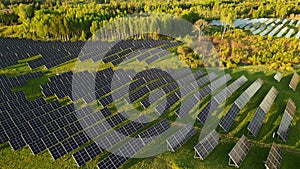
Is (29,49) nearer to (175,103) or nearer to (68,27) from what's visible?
(68,27)

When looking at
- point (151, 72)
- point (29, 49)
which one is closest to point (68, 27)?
point (29, 49)

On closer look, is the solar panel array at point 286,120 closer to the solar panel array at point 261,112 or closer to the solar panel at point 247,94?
the solar panel array at point 261,112

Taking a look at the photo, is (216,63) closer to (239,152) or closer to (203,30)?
(203,30)

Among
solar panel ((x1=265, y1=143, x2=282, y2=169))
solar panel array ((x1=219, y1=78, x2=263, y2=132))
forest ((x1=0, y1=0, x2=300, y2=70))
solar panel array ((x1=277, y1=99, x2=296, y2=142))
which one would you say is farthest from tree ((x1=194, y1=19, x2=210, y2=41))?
solar panel ((x1=265, y1=143, x2=282, y2=169))

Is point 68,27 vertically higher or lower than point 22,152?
higher

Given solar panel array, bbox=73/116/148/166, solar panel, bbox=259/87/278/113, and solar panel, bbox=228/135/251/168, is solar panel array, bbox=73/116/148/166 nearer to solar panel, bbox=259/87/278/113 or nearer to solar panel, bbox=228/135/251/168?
solar panel, bbox=228/135/251/168

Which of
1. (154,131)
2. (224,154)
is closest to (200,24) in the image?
(154,131)
